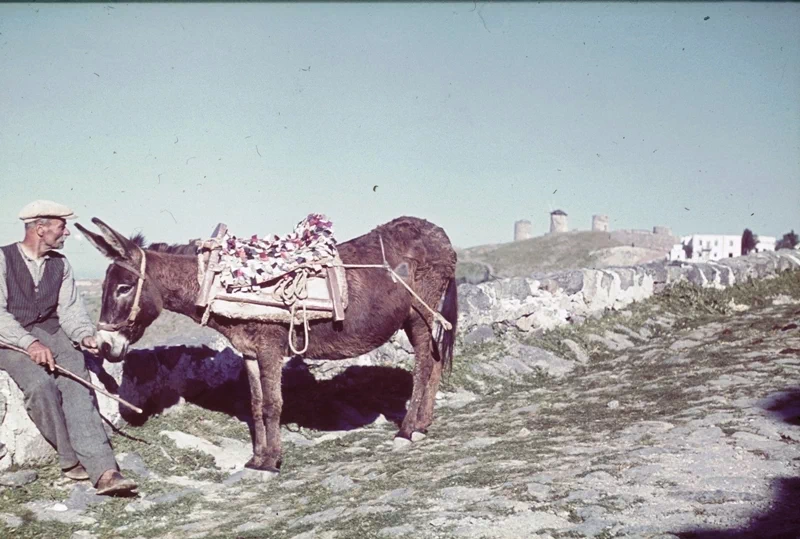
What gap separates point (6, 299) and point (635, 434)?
14.9 feet

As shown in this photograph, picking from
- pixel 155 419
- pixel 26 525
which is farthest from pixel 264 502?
pixel 155 419

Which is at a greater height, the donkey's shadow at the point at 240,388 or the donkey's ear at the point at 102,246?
the donkey's ear at the point at 102,246

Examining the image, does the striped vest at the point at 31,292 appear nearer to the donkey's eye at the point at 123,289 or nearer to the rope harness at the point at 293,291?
the donkey's eye at the point at 123,289

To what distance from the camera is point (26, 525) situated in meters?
3.98

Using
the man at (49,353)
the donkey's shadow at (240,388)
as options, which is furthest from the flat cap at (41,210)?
the donkey's shadow at (240,388)

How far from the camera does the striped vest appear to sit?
4.61 meters

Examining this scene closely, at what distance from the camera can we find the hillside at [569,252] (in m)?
42.7

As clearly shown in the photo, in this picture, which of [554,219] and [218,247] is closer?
[218,247]

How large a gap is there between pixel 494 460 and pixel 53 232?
3493mm

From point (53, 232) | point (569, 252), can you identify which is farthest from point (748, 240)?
point (53, 232)

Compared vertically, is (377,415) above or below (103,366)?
below

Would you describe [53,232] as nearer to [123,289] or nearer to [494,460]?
[123,289]

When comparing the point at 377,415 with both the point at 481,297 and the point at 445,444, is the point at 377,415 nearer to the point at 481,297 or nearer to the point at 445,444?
the point at 445,444

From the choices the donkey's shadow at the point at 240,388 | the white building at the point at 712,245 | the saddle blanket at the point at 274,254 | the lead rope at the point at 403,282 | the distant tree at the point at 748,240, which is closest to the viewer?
the saddle blanket at the point at 274,254
